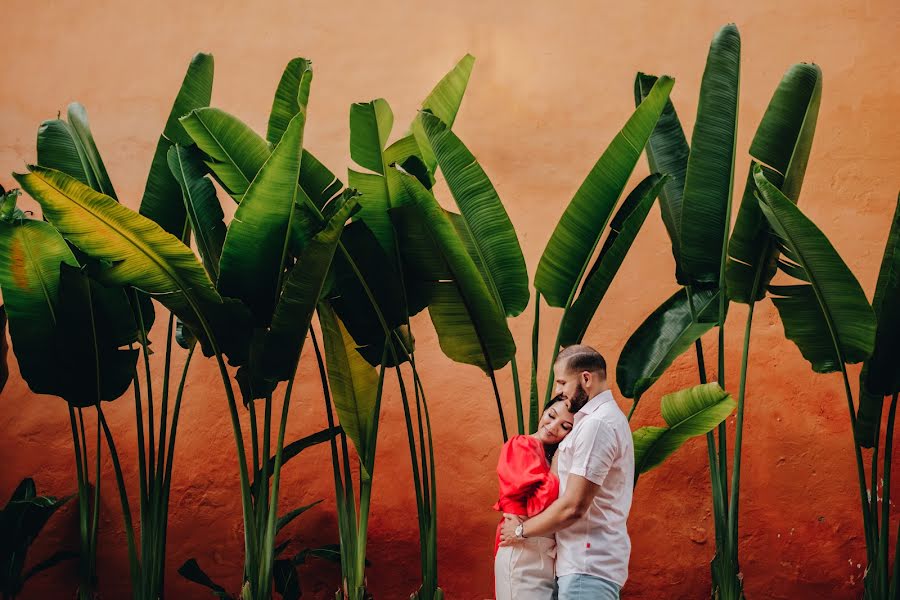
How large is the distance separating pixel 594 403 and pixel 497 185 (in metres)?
1.34

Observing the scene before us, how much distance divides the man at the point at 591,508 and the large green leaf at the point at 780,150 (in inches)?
28.9

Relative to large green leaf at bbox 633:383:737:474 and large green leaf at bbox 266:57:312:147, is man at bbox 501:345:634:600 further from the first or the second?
large green leaf at bbox 266:57:312:147

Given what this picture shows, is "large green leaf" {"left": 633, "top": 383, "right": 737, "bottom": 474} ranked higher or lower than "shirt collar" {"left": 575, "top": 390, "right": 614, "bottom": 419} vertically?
lower

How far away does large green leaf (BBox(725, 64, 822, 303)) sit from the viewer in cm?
221

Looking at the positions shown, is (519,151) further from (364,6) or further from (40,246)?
(40,246)

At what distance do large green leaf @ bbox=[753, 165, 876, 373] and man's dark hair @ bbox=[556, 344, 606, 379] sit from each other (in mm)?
602

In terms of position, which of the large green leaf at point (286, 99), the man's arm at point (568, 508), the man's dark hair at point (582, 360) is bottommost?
the man's arm at point (568, 508)

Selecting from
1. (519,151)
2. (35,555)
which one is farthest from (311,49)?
(35,555)

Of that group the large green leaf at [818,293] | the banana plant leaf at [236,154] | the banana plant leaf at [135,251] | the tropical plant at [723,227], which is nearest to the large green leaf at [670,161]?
the tropical plant at [723,227]

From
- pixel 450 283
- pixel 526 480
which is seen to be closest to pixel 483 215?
pixel 450 283

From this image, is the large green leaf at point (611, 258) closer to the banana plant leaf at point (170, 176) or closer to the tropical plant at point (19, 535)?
the banana plant leaf at point (170, 176)

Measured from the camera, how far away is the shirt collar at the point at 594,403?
1.81 m

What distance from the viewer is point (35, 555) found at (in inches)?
113

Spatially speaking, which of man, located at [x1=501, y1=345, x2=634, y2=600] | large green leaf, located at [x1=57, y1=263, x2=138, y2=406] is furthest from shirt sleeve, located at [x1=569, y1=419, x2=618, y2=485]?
large green leaf, located at [x1=57, y1=263, x2=138, y2=406]
